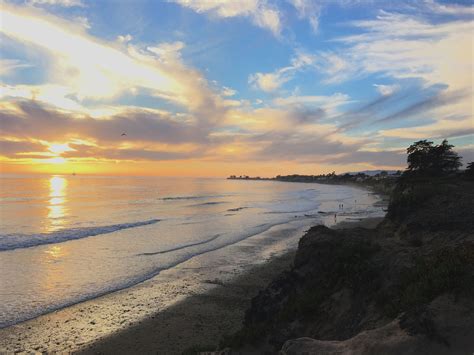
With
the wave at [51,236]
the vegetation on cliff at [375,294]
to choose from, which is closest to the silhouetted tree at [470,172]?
the vegetation on cliff at [375,294]

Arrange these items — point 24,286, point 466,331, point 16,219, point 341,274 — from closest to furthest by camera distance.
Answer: point 466,331 → point 341,274 → point 24,286 → point 16,219

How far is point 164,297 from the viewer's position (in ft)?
47.8

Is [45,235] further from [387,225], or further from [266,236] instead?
[387,225]

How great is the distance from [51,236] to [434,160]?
3300 cm

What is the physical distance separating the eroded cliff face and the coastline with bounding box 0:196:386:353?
302 cm

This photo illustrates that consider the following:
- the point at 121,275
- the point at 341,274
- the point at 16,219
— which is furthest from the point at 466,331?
the point at 16,219

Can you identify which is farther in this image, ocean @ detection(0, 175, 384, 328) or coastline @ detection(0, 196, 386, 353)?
ocean @ detection(0, 175, 384, 328)

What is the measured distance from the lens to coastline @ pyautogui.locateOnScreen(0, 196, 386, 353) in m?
10.5

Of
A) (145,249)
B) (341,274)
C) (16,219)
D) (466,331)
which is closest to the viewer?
(466,331)

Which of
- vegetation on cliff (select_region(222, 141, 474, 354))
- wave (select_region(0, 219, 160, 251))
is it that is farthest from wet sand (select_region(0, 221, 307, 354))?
wave (select_region(0, 219, 160, 251))

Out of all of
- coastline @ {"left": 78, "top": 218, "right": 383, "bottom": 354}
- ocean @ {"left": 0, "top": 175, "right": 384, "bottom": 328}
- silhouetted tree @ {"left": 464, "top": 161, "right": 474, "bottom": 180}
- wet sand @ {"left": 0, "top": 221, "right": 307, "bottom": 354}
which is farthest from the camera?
silhouetted tree @ {"left": 464, "top": 161, "right": 474, "bottom": 180}

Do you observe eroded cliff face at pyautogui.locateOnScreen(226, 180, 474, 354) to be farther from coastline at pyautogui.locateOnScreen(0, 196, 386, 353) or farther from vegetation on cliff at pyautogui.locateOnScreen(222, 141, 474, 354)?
coastline at pyautogui.locateOnScreen(0, 196, 386, 353)

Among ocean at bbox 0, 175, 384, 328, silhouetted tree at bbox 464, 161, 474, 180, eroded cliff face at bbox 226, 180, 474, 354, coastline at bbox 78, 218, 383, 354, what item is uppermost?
silhouetted tree at bbox 464, 161, 474, 180

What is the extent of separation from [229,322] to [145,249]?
13.9m
